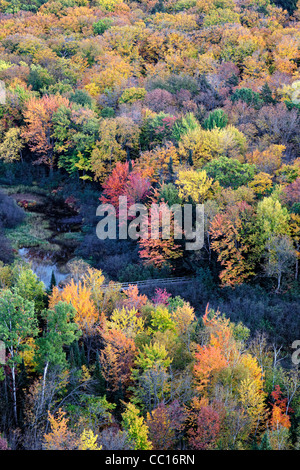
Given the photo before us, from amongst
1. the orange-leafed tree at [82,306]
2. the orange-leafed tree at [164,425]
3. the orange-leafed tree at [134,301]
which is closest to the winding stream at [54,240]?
the orange-leafed tree at [82,306]

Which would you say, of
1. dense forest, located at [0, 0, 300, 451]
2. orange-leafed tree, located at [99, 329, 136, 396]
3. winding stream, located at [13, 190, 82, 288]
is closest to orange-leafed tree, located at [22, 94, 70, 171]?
dense forest, located at [0, 0, 300, 451]

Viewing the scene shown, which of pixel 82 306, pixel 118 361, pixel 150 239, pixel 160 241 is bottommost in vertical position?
pixel 118 361

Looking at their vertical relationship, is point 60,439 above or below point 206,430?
above

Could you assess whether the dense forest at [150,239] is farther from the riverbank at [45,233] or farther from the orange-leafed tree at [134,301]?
the riverbank at [45,233]

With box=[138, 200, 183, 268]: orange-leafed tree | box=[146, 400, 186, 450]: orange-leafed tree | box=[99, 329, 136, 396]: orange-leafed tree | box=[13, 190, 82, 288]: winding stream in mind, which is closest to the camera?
box=[146, 400, 186, 450]: orange-leafed tree

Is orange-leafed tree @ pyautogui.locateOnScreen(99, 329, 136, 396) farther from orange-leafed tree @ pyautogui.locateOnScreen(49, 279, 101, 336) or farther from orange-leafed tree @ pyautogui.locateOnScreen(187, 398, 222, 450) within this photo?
orange-leafed tree @ pyautogui.locateOnScreen(187, 398, 222, 450)

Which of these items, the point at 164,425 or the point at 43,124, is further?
the point at 43,124

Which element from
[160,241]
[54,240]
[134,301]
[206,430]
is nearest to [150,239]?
[160,241]

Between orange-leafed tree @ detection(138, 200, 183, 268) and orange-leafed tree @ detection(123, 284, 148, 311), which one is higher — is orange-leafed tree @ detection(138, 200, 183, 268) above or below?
above

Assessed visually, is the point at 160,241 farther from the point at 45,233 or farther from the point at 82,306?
the point at 45,233
